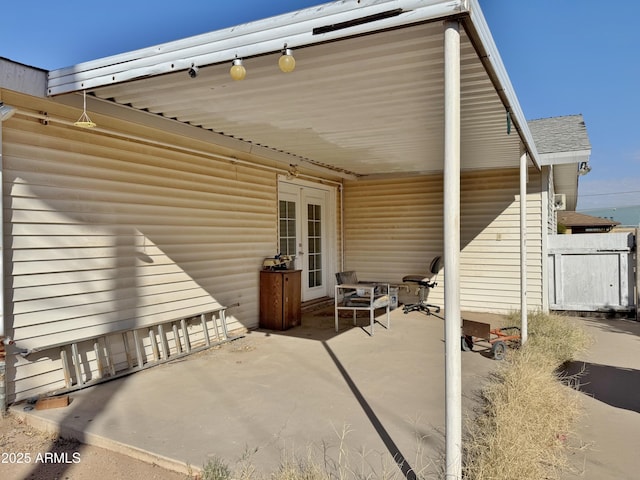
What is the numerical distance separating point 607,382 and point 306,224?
4.98 meters

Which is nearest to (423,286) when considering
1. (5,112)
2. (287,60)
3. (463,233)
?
(463,233)

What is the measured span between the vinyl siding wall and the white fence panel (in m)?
0.90

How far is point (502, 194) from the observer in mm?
7129

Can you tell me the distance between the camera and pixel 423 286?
24.0 ft

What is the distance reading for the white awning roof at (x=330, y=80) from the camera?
2.21 m

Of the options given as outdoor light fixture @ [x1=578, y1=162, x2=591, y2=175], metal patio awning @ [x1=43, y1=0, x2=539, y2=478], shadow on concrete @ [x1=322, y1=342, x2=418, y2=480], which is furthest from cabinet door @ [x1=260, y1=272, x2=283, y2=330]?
outdoor light fixture @ [x1=578, y1=162, x2=591, y2=175]

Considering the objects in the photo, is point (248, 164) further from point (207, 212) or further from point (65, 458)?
point (65, 458)

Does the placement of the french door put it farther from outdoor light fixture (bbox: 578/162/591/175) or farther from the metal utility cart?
outdoor light fixture (bbox: 578/162/591/175)

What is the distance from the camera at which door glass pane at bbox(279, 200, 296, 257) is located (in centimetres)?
693

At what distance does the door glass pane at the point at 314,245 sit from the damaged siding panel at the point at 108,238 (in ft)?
6.77

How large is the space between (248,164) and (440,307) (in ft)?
14.1

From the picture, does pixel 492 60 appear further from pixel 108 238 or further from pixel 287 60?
pixel 108 238

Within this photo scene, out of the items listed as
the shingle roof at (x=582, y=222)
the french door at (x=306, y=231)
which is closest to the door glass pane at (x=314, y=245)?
the french door at (x=306, y=231)

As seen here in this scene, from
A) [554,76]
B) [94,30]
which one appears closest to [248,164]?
[94,30]
